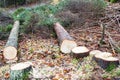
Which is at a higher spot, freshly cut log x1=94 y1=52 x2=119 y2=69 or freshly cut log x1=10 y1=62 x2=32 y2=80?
freshly cut log x1=94 y1=52 x2=119 y2=69

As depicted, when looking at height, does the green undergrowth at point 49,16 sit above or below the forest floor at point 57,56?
above

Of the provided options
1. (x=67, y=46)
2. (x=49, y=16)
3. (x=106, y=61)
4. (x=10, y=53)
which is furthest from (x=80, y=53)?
(x=49, y=16)

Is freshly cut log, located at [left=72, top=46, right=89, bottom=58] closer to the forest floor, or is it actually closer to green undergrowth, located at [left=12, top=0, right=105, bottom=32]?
the forest floor

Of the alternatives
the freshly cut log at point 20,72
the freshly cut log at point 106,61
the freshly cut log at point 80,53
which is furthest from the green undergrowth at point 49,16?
the freshly cut log at point 106,61

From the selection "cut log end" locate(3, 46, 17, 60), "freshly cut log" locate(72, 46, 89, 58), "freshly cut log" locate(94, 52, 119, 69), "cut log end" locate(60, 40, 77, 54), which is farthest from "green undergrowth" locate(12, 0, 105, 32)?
"freshly cut log" locate(94, 52, 119, 69)

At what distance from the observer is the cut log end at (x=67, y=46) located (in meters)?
7.18

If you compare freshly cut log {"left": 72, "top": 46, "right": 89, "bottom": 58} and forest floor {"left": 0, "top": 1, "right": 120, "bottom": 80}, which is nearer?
forest floor {"left": 0, "top": 1, "right": 120, "bottom": 80}

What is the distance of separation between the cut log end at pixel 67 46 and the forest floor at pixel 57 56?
0.13 m

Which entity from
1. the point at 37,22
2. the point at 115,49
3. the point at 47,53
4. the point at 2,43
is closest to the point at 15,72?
the point at 47,53

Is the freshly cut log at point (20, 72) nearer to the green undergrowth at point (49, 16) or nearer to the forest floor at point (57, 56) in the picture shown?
the forest floor at point (57, 56)

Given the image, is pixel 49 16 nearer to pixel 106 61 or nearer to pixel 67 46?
pixel 67 46

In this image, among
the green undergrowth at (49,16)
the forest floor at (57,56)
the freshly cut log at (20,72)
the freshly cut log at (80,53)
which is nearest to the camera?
the freshly cut log at (20,72)

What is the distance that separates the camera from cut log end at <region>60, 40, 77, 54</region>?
7.18 m

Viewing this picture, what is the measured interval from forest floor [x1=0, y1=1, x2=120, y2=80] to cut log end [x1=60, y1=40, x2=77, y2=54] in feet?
0.43
